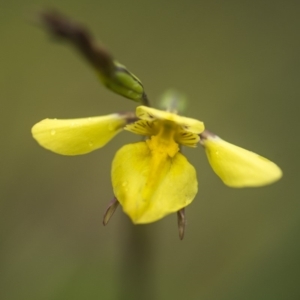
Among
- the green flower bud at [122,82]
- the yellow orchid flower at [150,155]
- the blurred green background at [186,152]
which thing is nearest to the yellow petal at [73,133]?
the yellow orchid flower at [150,155]

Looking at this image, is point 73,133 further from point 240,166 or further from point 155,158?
point 240,166

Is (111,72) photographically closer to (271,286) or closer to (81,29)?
(81,29)

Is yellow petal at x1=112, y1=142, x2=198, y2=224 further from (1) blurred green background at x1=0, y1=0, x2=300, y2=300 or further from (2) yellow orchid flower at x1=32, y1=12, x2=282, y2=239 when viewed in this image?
(1) blurred green background at x1=0, y1=0, x2=300, y2=300

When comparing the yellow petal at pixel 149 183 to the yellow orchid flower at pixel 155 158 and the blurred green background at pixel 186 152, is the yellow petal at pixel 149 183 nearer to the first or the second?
the yellow orchid flower at pixel 155 158

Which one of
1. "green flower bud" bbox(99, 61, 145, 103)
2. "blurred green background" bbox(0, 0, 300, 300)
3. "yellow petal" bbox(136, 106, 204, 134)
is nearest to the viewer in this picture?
"green flower bud" bbox(99, 61, 145, 103)

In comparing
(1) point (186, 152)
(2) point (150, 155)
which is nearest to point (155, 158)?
(2) point (150, 155)

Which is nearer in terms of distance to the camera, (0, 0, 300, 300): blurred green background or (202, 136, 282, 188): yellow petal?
(202, 136, 282, 188): yellow petal

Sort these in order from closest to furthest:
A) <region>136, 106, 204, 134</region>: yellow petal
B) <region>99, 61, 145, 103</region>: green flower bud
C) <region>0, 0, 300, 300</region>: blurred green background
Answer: <region>99, 61, 145, 103</region>: green flower bud → <region>136, 106, 204, 134</region>: yellow petal → <region>0, 0, 300, 300</region>: blurred green background

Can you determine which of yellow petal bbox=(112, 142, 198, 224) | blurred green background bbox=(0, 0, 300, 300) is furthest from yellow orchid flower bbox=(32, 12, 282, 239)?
blurred green background bbox=(0, 0, 300, 300)

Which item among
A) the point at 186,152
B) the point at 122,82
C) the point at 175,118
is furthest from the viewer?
the point at 186,152
